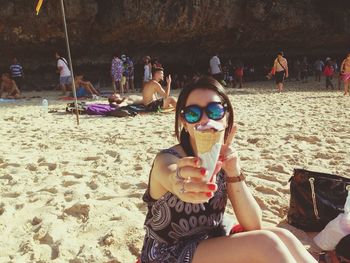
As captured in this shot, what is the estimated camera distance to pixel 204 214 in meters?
1.81

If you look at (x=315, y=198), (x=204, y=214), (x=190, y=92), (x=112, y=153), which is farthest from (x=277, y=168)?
(x=190, y=92)

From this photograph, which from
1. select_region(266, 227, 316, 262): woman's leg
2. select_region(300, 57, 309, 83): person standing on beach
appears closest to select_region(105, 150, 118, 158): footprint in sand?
select_region(266, 227, 316, 262): woman's leg

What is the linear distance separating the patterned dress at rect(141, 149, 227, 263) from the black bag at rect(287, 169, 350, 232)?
112 cm

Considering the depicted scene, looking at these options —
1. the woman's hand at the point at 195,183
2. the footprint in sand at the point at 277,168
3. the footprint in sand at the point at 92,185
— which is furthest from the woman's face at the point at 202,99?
the footprint in sand at the point at 277,168

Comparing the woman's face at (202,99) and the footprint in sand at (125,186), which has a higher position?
the woman's face at (202,99)

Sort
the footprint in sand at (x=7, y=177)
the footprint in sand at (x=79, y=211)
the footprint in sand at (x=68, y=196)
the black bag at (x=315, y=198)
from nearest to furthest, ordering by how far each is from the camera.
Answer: the black bag at (x=315, y=198), the footprint in sand at (x=79, y=211), the footprint in sand at (x=68, y=196), the footprint in sand at (x=7, y=177)

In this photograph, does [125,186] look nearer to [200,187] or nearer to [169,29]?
[200,187]

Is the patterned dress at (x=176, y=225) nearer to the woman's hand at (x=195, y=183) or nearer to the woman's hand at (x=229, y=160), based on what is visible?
the woman's hand at (x=229, y=160)

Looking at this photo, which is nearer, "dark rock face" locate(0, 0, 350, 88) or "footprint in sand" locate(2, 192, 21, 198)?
"footprint in sand" locate(2, 192, 21, 198)

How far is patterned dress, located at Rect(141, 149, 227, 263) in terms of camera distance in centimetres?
176

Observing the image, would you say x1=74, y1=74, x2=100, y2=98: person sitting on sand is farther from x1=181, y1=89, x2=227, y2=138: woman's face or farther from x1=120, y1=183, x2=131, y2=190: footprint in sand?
x1=181, y1=89, x2=227, y2=138: woman's face

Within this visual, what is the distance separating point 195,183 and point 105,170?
9.56 feet

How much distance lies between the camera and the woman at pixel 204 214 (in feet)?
5.50

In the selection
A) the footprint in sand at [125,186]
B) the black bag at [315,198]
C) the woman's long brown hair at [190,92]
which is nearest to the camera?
the woman's long brown hair at [190,92]
